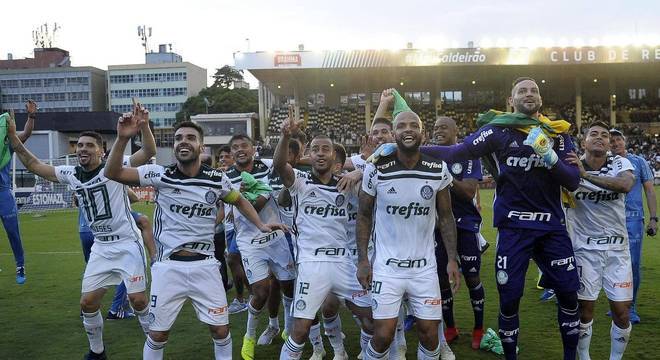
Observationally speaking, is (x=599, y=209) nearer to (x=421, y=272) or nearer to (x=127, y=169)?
(x=421, y=272)

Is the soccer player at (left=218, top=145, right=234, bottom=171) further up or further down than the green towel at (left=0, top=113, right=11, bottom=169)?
further down

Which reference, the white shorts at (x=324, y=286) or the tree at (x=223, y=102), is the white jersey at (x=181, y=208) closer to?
the white shorts at (x=324, y=286)

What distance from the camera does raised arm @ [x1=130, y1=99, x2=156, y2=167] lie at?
5520mm

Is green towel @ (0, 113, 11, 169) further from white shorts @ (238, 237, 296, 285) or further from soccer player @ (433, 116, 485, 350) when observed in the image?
soccer player @ (433, 116, 485, 350)

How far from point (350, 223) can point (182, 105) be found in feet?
306

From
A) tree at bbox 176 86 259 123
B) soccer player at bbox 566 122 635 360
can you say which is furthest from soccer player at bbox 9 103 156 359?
tree at bbox 176 86 259 123

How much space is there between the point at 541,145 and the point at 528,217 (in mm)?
748

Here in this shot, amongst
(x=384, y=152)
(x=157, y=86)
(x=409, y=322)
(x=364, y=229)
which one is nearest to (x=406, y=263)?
(x=364, y=229)

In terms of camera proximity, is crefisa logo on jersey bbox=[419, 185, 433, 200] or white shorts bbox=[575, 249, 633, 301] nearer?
crefisa logo on jersey bbox=[419, 185, 433, 200]

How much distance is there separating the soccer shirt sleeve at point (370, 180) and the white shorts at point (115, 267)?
8.98ft

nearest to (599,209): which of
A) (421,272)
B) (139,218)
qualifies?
Answer: (421,272)

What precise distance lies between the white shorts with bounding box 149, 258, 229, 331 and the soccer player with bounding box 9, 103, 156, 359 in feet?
3.83

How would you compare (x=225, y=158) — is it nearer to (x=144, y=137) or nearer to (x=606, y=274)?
(x=144, y=137)

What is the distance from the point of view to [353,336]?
7652 millimetres
